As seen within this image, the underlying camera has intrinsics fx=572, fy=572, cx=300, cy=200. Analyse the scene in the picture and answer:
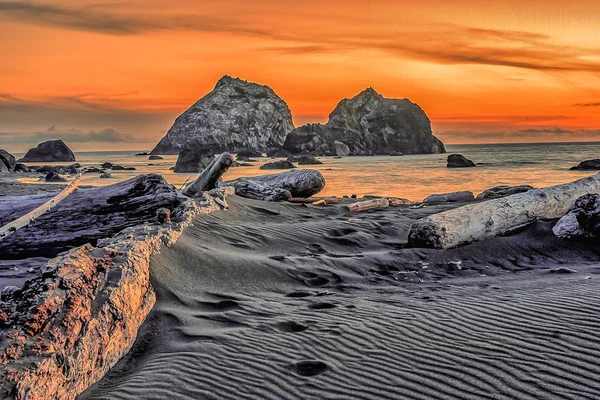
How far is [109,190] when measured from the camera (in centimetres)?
862

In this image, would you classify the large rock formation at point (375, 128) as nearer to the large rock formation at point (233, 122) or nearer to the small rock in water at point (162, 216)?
the large rock formation at point (233, 122)

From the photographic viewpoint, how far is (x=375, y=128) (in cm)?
11019

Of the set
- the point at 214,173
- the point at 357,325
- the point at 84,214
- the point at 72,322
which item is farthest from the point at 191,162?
the point at 72,322

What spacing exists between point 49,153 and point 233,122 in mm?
73044

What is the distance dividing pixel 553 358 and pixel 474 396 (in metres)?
0.76

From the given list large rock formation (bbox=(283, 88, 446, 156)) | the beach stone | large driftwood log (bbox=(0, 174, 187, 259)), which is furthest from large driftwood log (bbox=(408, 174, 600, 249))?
large rock formation (bbox=(283, 88, 446, 156))

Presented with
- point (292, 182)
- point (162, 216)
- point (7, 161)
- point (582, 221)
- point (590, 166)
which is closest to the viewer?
point (162, 216)

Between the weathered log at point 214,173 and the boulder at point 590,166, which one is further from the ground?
the weathered log at point 214,173

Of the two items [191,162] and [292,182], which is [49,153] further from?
[292,182]

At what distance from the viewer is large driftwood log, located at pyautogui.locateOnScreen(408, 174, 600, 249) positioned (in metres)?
7.96

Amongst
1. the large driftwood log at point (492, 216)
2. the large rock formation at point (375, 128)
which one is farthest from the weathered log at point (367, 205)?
the large rock formation at point (375, 128)

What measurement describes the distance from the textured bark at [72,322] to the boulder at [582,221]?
6.44 metres

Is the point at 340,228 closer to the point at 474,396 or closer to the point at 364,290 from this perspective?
the point at 364,290

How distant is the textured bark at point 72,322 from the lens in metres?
2.99
